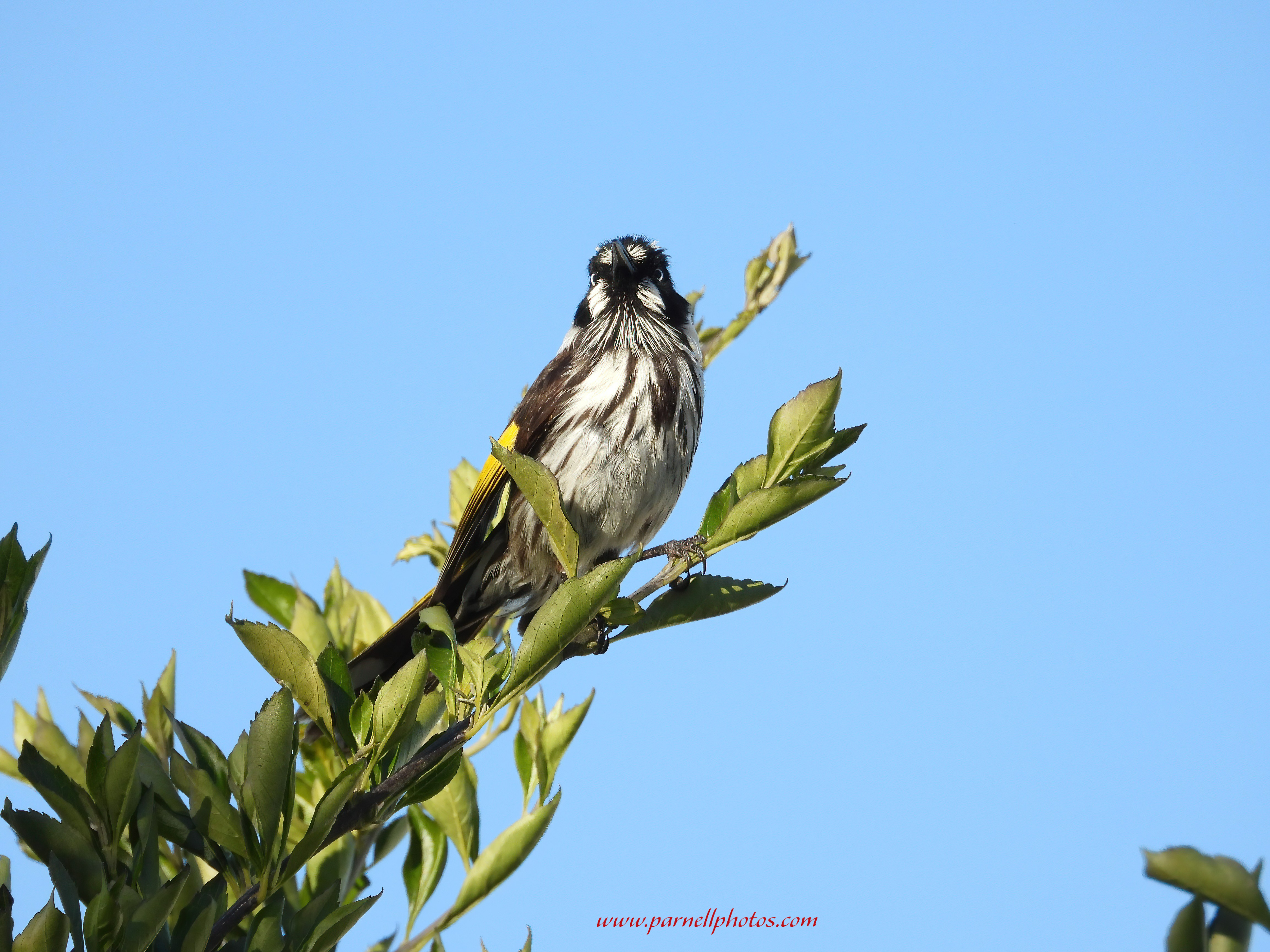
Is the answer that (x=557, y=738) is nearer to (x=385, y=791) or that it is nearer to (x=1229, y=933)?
(x=385, y=791)

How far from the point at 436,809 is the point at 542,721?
317 mm

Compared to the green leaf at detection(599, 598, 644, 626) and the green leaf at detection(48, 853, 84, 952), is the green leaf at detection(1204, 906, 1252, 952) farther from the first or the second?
the green leaf at detection(48, 853, 84, 952)

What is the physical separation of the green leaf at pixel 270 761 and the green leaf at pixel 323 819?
0.07m

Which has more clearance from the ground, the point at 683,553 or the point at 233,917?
the point at 683,553

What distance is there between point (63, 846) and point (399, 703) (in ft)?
1.87

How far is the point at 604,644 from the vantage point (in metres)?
3.36

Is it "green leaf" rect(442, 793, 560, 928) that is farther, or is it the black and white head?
the black and white head

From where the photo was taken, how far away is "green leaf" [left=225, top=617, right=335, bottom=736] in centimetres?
203

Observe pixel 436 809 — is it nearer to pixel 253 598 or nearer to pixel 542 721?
pixel 542 721

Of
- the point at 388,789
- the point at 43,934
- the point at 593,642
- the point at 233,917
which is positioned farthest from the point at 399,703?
the point at 593,642

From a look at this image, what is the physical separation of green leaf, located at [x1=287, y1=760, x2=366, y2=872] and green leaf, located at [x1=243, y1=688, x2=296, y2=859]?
68 millimetres

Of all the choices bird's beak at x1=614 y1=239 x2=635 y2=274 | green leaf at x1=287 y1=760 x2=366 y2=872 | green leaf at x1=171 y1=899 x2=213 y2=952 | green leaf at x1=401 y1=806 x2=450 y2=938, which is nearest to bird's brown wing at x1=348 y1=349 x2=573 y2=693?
bird's beak at x1=614 y1=239 x2=635 y2=274

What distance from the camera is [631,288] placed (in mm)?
4945

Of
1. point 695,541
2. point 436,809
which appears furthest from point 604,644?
point 436,809
